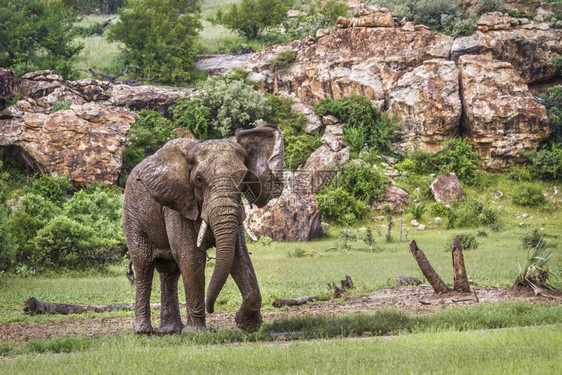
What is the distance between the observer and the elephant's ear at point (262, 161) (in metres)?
11.4

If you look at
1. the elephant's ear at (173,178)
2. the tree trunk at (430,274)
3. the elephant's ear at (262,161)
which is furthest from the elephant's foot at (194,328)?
the tree trunk at (430,274)

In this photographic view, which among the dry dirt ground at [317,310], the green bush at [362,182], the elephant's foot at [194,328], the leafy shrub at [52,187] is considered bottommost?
the green bush at [362,182]

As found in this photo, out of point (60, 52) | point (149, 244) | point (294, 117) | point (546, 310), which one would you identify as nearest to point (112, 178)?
point (294, 117)

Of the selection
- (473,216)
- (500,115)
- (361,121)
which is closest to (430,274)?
(473,216)

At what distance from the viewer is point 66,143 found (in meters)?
38.7

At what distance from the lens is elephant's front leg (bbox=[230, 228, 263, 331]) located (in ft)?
36.1

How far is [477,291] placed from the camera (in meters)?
15.6

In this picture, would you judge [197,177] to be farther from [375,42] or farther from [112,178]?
[375,42]

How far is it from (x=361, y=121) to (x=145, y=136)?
41.0 feet

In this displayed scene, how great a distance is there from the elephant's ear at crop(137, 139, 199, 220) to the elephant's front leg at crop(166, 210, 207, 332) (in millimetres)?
297

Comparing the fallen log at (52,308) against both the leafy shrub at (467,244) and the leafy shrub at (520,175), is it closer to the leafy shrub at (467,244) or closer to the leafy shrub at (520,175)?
the leafy shrub at (467,244)

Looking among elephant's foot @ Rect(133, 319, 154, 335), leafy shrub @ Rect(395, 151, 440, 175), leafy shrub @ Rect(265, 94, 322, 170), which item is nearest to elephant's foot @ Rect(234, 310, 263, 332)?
elephant's foot @ Rect(133, 319, 154, 335)

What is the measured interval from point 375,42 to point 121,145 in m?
17.7

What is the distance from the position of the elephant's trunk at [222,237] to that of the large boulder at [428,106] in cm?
3441
